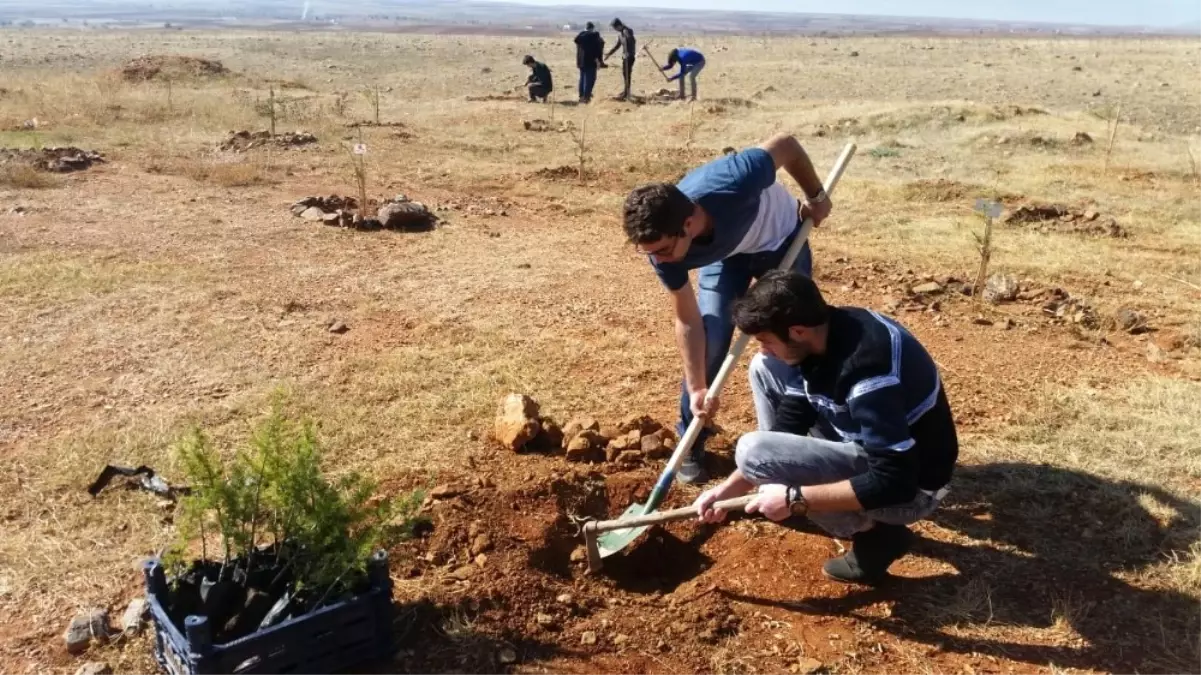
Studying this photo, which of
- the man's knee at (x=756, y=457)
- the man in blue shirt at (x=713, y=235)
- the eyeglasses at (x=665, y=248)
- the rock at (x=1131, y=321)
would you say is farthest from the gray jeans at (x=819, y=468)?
the rock at (x=1131, y=321)

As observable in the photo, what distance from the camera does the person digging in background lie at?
7.45 feet

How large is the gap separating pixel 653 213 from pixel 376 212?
201 inches

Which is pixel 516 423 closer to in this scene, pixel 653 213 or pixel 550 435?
pixel 550 435

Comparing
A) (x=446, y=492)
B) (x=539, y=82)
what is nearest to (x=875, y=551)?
(x=446, y=492)

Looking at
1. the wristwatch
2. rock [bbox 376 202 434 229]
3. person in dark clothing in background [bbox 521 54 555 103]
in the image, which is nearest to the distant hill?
person in dark clothing in background [bbox 521 54 555 103]

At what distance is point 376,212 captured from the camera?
290 inches

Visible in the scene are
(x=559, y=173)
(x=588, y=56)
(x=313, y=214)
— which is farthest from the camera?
(x=588, y=56)

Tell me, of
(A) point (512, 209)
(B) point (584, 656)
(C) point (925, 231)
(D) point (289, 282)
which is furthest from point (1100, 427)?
(A) point (512, 209)

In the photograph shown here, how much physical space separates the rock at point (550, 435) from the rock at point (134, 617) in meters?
1.53

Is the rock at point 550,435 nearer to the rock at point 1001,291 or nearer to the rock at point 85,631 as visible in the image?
the rock at point 85,631

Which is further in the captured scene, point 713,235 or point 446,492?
point 446,492

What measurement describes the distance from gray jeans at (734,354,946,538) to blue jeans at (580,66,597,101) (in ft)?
46.3

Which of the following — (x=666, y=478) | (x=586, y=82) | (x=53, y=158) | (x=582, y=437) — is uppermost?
(x=586, y=82)

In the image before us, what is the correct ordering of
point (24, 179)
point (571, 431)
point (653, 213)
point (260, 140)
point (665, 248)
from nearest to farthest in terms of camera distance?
1. point (653, 213)
2. point (665, 248)
3. point (571, 431)
4. point (24, 179)
5. point (260, 140)
